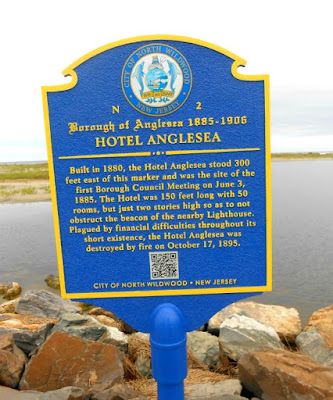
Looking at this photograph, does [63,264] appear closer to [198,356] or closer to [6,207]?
[198,356]

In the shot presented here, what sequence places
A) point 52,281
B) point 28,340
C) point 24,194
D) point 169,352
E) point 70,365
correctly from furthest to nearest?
point 24,194
point 52,281
point 28,340
point 70,365
point 169,352

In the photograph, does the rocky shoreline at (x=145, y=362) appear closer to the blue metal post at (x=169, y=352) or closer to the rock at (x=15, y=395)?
the rock at (x=15, y=395)

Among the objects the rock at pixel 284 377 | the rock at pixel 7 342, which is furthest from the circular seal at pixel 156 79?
the rock at pixel 7 342

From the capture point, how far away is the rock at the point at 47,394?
3.35m

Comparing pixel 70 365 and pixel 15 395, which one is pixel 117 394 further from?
pixel 15 395

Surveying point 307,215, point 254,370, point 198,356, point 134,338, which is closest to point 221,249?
point 254,370

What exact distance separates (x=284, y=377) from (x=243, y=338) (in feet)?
5.79

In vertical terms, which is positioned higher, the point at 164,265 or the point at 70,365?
the point at 164,265

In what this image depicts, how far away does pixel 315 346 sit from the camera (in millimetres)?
5562

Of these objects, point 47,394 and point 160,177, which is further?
point 47,394

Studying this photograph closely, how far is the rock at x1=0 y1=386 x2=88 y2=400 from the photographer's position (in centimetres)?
335

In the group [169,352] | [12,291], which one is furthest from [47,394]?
[12,291]

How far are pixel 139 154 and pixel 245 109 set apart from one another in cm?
115

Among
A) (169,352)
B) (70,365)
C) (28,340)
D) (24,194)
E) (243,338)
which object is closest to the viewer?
(169,352)
